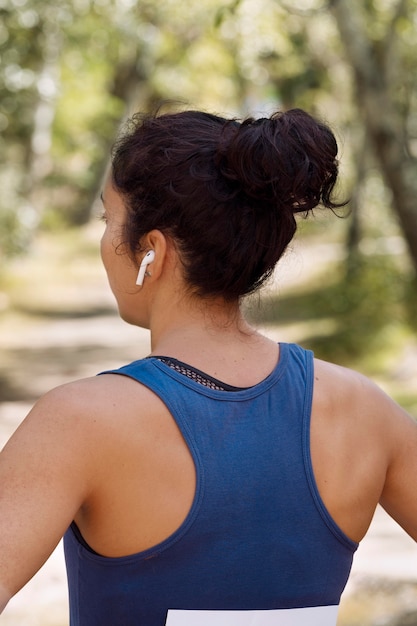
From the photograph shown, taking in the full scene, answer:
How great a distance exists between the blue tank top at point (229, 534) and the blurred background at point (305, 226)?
7.94 ft

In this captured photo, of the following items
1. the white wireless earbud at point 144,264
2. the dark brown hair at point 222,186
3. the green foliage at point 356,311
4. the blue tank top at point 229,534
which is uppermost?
the dark brown hair at point 222,186

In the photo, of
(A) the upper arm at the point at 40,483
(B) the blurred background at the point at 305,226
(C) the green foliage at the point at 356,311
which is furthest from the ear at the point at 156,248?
(C) the green foliage at the point at 356,311

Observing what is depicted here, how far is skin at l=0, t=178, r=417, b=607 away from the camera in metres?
1.33

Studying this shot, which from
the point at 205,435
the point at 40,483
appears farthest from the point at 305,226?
the point at 40,483

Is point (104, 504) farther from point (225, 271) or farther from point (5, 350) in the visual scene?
point (5, 350)

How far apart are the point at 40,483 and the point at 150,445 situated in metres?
0.16

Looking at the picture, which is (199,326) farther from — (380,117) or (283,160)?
(380,117)

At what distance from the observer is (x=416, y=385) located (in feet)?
32.2

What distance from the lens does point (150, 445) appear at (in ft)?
4.57

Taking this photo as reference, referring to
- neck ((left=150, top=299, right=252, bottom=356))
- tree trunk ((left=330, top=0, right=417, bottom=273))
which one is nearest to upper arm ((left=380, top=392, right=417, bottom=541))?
neck ((left=150, top=299, right=252, bottom=356))

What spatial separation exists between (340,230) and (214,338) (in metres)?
21.5

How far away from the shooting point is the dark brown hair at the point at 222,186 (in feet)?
4.90

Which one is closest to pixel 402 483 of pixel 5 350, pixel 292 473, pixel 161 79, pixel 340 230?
pixel 292 473

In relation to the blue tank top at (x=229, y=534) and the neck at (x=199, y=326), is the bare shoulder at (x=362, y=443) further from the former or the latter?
the neck at (x=199, y=326)
